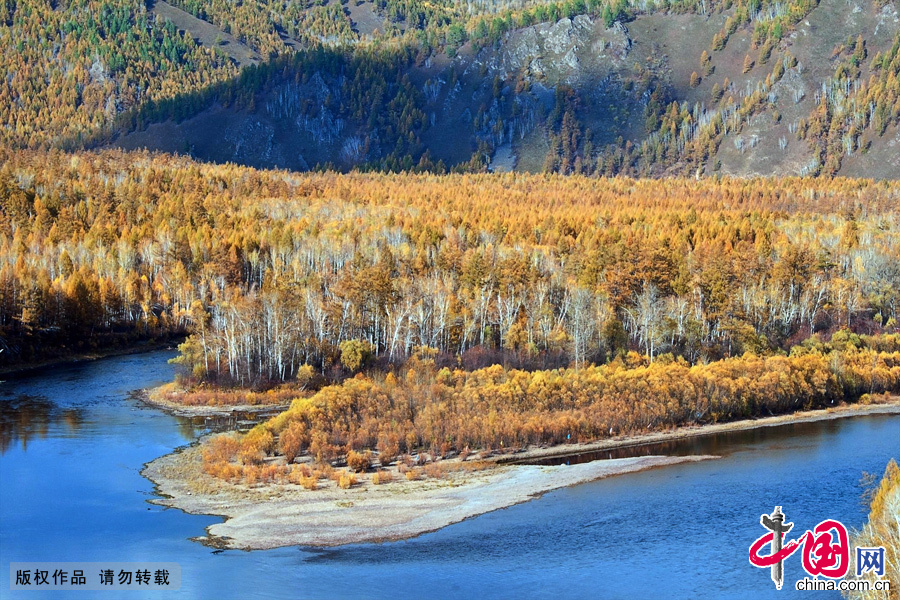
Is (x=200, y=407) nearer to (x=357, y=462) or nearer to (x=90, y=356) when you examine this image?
(x=357, y=462)

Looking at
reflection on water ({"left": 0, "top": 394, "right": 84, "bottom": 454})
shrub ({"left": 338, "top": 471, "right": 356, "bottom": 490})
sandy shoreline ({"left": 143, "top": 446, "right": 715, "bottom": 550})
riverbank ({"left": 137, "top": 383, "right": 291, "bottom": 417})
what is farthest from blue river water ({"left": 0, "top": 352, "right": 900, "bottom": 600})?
shrub ({"left": 338, "top": 471, "right": 356, "bottom": 490})

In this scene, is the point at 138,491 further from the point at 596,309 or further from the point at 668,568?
the point at 596,309

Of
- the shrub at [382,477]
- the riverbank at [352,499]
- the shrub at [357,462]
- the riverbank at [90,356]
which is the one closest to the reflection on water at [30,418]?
the riverbank at [352,499]

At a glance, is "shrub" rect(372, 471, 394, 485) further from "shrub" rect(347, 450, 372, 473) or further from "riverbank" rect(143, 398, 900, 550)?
"shrub" rect(347, 450, 372, 473)

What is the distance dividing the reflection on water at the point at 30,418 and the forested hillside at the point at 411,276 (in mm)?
11055

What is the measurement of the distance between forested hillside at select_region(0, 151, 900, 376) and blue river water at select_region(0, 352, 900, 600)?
19167mm

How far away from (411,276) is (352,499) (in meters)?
52.0

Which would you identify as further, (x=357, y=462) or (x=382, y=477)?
(x=357, y=462)

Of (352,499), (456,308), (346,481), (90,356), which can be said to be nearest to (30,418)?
(346,481)

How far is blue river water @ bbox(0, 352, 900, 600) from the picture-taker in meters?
37.1

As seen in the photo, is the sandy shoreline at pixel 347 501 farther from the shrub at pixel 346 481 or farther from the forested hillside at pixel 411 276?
the forested hillside at pixel 411 276

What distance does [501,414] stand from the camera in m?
59.7

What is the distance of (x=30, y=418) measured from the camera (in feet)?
207

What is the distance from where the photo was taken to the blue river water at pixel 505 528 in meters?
37.1
